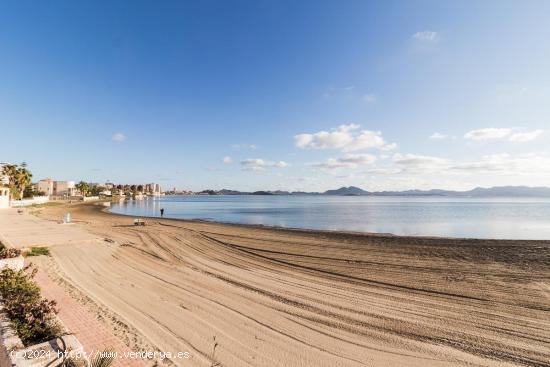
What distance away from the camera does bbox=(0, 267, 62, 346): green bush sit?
17.4ft

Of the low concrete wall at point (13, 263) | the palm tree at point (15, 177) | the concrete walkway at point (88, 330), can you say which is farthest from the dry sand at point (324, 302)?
the palm tree at point (15, 177)

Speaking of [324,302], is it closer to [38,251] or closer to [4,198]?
[38,251]

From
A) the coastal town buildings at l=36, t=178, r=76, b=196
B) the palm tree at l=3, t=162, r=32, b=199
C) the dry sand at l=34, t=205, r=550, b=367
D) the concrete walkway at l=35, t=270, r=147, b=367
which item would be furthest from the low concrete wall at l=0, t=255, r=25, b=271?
the coastal town buildings at l=36, t=178, r=76, b=196

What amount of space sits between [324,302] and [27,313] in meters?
8.23

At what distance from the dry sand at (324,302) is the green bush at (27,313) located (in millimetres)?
1543

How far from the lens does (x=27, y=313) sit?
19.4 ft

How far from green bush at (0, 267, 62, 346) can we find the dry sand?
1.54 meters

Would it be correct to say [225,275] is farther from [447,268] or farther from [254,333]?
[447,268]

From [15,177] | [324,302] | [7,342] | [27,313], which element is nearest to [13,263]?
[27,313]

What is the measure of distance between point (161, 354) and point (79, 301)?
164 inches

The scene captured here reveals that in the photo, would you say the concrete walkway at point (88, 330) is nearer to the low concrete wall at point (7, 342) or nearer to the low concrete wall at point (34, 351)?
the low concrete wall at point (34, 351)

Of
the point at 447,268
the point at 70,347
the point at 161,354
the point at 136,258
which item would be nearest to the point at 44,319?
the point at 70,347

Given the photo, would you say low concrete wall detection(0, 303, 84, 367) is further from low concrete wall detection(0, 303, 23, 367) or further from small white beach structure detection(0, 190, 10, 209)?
small white beach structure detection(0, 190, 10, 209)

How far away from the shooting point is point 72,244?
58.5ft
